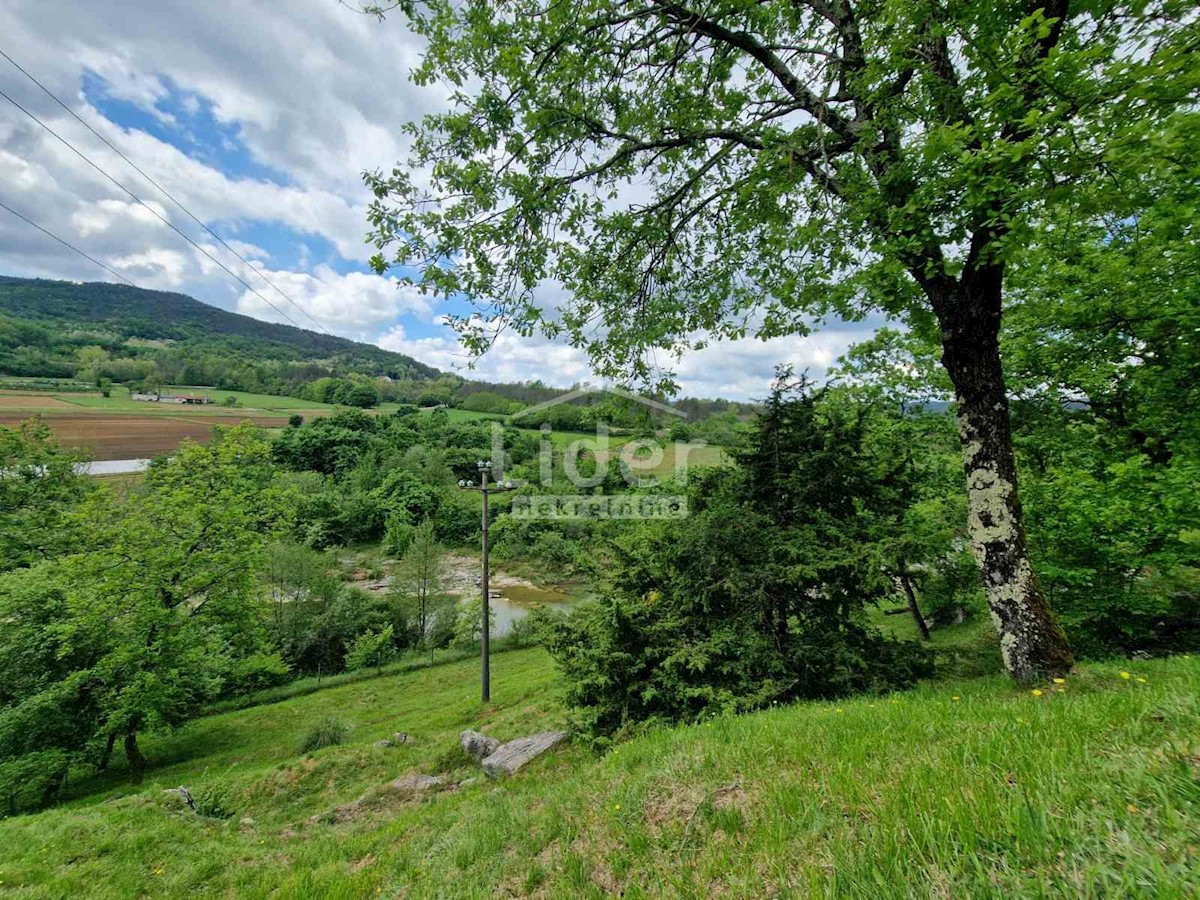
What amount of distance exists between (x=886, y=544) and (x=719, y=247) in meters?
4.19

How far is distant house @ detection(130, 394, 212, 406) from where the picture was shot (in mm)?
48531

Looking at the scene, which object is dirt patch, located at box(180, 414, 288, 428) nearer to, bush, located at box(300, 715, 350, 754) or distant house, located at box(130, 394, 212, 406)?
distant house, located at box(130, 394, 212, 406)

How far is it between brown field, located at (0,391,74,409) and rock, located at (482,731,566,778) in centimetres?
4985

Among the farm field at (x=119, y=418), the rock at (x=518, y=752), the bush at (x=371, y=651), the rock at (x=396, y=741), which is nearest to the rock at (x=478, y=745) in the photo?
the rock at (x=518, y=752)

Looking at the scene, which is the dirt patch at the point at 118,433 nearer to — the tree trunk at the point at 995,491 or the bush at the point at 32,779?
the bush at the point at 32,779

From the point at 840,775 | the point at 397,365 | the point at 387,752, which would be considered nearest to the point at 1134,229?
the point at 840,775

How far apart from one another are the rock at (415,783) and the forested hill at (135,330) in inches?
1764

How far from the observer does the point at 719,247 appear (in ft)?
19.3

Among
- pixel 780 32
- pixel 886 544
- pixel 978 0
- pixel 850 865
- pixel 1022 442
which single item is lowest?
pixel 850 865

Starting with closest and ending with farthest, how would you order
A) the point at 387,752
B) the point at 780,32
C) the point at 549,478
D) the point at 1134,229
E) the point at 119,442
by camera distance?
1. the point at 780,32
2. the point at 1134,229
3. the point at 387,752
4. the point at 119,442
5. the point at 549,478

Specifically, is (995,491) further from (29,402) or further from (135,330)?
(135,330)

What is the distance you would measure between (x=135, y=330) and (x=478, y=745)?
3391 inches

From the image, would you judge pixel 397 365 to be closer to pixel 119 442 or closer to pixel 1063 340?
pixel 119 442

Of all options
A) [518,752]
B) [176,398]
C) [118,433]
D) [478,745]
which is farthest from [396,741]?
[176,398]
